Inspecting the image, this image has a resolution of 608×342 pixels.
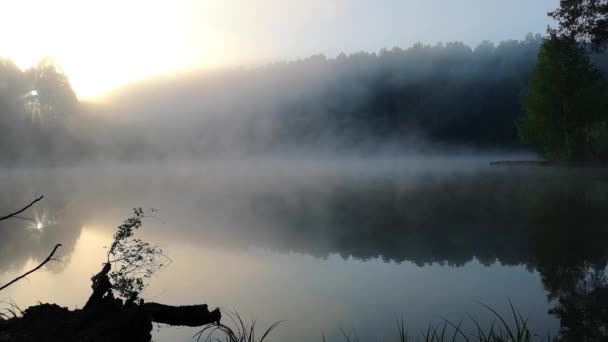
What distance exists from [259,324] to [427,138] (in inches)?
5683

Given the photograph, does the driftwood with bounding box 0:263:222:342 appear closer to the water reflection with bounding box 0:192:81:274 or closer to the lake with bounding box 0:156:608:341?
the lake with bounding box 0:156:608:341

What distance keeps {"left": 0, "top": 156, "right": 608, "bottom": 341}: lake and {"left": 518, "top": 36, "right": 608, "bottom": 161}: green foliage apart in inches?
696

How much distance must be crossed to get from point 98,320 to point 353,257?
10.4 meters

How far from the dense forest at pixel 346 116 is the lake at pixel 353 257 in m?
69.6

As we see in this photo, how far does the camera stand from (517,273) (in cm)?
1223

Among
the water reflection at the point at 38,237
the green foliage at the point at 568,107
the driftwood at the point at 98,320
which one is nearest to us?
the driftwood at the point at 98,320

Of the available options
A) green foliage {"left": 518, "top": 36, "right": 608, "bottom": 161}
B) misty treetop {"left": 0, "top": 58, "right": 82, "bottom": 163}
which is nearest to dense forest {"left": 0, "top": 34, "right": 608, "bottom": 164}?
misty treetop {"left": 0, "top": 58, "right": 82, "bottom": 163}

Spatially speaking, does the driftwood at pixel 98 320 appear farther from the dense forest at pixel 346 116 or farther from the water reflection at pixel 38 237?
the dense forest at pixel 346 116

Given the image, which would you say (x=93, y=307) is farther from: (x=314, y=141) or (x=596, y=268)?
(x=314, y=141)

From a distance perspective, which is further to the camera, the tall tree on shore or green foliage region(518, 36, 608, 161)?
green foliage region(518, 36, 608, 161)

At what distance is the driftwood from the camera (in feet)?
18.1

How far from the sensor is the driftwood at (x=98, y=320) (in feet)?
18.1

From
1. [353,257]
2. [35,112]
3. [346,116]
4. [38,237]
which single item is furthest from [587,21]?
[346,116]

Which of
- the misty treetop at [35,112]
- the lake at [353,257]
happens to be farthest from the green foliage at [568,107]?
the misty treetop at [35,112]
